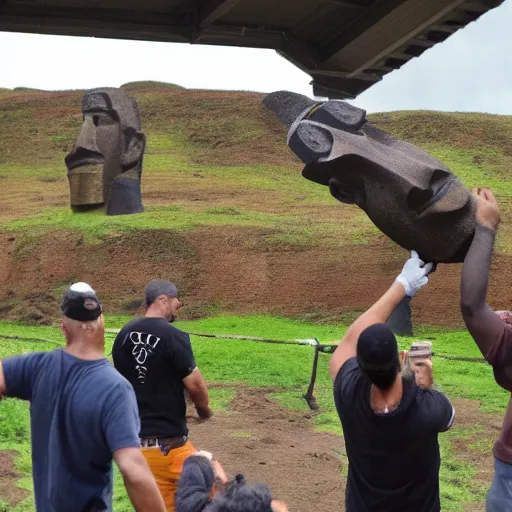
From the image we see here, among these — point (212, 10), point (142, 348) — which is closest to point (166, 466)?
point (142, 348)

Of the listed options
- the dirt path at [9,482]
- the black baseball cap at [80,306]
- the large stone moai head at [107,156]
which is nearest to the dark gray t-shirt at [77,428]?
the black baseball cap at [80,306]

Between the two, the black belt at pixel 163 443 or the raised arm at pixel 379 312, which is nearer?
the raised arm at pixel 379 312

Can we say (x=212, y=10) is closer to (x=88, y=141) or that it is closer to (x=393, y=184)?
(x=393, y=184)

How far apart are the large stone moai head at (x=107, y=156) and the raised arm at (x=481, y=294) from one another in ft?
50.0

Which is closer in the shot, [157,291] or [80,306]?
[80,306]

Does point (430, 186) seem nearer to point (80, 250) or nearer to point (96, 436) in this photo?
point (96, 436)

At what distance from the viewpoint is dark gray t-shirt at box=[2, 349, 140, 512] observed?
3252 mm

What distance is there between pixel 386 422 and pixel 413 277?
0.66 meters

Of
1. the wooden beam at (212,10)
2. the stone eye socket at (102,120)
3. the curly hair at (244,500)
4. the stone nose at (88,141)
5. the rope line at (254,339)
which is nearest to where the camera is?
→ the curly hair at (244,500)

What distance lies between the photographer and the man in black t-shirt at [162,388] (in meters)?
4.97

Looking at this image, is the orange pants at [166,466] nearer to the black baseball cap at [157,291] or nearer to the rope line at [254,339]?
the black baseball cap at [157,291]

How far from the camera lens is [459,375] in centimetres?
1104

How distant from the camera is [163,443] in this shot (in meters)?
5.00

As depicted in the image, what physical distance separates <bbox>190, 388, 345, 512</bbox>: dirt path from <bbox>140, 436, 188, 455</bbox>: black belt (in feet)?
6.51
